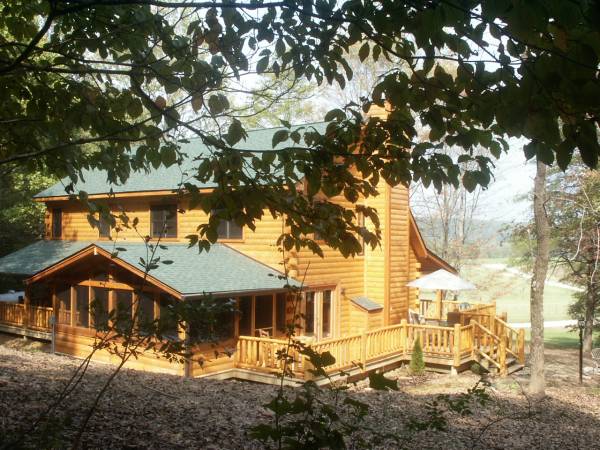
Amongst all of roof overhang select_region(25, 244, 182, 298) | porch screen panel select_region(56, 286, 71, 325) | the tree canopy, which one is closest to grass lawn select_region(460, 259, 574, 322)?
roof overhang select_region(25, 244, 182, 298)

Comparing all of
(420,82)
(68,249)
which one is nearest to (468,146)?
(420,82)

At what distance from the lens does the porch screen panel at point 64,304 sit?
17250 mm

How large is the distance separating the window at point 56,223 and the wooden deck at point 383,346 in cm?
345

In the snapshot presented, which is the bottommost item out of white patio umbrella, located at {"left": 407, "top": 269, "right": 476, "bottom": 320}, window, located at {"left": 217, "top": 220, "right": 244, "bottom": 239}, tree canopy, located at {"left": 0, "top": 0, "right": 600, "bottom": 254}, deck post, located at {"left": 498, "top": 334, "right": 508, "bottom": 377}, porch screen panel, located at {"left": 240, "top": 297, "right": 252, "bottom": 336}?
deck post, located at {"left": 498, "top": 334, "right": 508, "bottom": 377}

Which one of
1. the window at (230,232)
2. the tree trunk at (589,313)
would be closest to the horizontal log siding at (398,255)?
the window at (230,232)

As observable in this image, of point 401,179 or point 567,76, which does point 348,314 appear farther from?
point 567,76

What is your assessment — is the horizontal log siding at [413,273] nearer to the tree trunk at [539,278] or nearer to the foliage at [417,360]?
the foliage at [417,360]

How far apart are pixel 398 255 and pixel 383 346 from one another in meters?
4.47

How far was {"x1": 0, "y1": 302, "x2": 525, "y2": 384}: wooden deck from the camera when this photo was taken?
13.6 metres

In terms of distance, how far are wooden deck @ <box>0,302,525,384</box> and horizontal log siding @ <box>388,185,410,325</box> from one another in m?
2.09

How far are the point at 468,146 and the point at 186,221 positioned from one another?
1511 centimetres

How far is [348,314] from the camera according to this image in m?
18.0

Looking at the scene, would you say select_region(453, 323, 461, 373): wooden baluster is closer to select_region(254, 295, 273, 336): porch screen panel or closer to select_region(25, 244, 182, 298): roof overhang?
select_region(254, 295, 273, 336): porch screen panel

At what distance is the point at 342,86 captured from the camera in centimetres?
407
